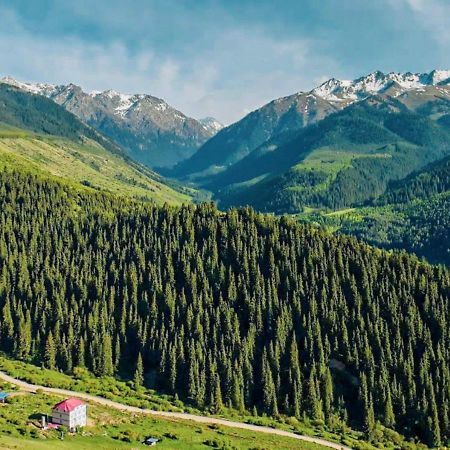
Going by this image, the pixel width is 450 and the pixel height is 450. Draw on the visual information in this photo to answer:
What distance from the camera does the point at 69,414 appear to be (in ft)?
380

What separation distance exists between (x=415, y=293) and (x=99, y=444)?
412ft

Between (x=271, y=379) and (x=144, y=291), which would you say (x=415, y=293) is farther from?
(x=144, y=291)

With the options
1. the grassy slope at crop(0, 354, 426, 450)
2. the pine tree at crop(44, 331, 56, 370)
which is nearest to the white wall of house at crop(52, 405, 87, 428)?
the grassy slope at crop(0, 354, 426, 450)

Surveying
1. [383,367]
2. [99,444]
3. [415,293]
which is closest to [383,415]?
[383,367]

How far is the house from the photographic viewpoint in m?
116

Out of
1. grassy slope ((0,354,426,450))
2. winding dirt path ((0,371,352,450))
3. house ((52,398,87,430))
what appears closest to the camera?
house ((52,398,87,430))

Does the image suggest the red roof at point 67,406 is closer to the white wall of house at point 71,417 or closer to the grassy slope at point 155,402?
the white wall of house at point 71,417

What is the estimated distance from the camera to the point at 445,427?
151875 mm

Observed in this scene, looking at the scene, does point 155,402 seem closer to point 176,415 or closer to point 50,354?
point 176,415

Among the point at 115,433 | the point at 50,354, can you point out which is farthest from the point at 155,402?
the point at 50,354

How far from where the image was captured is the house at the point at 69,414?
381 feet

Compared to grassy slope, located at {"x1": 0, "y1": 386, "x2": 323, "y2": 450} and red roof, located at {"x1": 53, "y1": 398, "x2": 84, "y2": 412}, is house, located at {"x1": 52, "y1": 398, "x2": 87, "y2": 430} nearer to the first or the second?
red roof, located at {"x1": 53, "y1": 398, "x2": 84, "y2": 412}

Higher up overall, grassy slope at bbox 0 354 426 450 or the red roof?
the red roof

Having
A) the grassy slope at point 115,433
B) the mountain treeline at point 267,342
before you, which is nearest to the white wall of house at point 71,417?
the grassy slope at point 115,433
